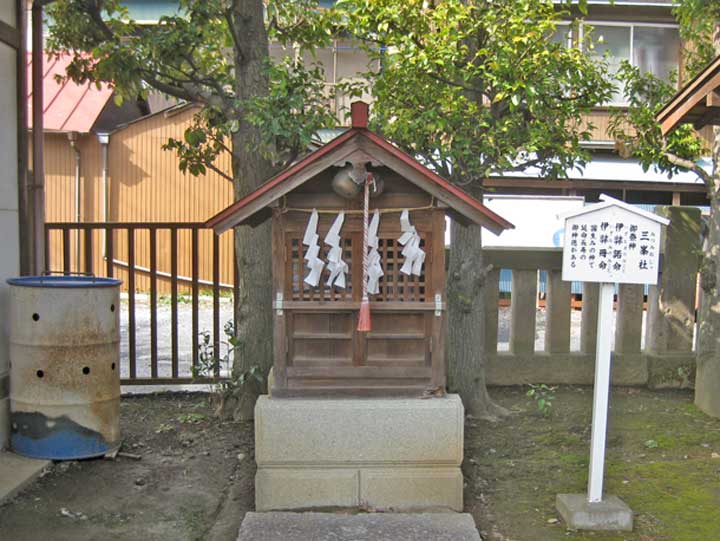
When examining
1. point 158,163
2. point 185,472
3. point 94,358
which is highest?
point 158,163

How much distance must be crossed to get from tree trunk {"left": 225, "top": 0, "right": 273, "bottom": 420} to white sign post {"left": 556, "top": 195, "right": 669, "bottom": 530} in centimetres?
290

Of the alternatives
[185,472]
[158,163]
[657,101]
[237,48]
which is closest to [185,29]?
[237,48]

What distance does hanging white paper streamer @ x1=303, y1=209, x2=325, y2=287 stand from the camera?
4816mm

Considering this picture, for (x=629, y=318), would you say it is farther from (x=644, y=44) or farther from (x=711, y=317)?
(x=644, y=44)

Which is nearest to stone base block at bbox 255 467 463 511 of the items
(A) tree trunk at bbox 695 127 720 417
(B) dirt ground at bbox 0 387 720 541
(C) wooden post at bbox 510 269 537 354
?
(B) dirt ground at bbox 0 387 720 541

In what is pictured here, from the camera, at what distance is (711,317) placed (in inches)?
283

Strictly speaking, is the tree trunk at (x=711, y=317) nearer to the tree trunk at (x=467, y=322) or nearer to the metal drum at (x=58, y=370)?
the tree trunk at (x=467, y=322)

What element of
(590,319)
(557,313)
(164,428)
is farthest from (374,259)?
(590,319)

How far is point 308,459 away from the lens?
15.5ft

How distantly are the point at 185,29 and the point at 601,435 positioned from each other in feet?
14.7

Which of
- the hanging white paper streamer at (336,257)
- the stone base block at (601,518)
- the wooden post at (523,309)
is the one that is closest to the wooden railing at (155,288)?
the hanging white paper streamer at (336,257)

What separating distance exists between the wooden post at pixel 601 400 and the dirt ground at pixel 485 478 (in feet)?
1.06

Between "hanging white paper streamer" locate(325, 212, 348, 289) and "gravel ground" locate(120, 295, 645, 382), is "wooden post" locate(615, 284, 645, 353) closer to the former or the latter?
"gravel ground" locate(120, 295, 645, 382)

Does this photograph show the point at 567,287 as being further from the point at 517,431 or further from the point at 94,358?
the point at 94,358
